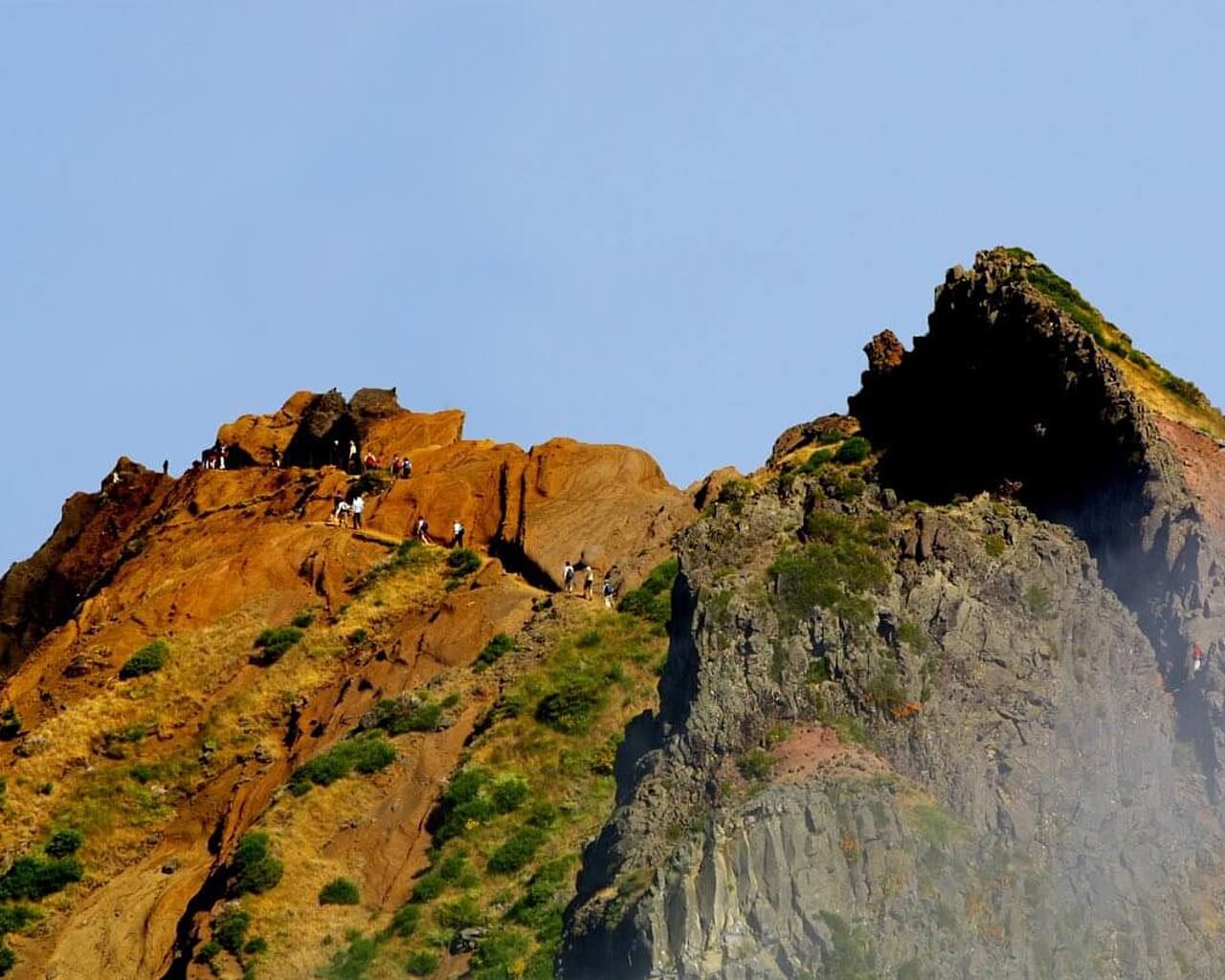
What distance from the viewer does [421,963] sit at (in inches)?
2842

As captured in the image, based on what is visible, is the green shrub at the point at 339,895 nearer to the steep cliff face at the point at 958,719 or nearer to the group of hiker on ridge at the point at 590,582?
the steep cliff face at the point at 958,719

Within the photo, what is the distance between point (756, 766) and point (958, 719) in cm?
407

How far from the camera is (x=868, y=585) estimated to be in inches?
2422

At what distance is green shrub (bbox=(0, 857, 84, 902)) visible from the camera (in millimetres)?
80938

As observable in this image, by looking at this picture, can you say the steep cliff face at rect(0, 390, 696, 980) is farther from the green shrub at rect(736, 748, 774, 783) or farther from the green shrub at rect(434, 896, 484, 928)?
the green shrub at rect(736, 748, 774, 783)

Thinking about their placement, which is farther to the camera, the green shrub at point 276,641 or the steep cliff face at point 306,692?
the green shrub at point 276,641

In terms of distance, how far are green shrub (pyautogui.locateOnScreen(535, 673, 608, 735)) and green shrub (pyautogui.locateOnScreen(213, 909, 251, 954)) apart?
10285 millimetres

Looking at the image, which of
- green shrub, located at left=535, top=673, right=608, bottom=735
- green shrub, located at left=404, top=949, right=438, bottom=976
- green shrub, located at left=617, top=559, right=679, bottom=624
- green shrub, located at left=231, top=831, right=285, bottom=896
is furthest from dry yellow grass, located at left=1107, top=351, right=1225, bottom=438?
green shrub, located at left=231, top=831, right=285, bottom=896

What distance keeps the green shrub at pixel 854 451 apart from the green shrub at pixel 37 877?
2167 centimetres

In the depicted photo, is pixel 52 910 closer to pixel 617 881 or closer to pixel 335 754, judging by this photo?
pixel 335 754

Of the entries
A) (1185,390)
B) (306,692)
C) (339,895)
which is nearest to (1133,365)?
(1185,390)

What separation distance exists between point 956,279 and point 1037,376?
653cm

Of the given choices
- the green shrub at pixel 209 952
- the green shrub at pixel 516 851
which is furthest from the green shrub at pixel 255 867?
the green shrub at pixel 516 851

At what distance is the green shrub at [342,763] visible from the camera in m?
80.8
